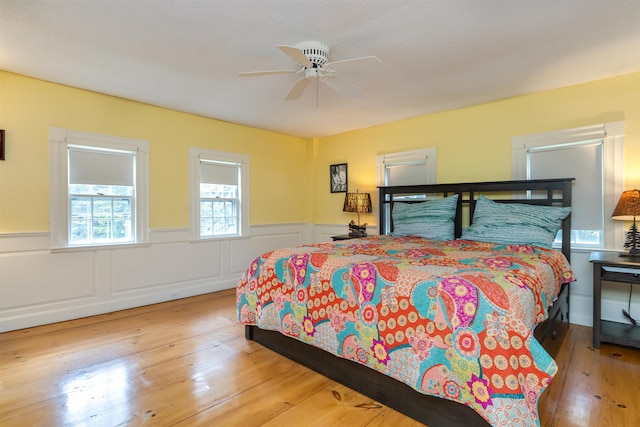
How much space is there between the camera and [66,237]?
3.35 meters

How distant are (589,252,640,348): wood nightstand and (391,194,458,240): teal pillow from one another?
1211 millimetres

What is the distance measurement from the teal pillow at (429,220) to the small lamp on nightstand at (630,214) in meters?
1.34

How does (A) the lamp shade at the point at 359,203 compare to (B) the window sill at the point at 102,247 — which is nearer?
(B) the window sill at the point at 102,247

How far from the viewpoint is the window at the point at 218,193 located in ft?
14.3

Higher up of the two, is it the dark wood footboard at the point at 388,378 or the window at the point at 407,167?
the window at the point at 407,167

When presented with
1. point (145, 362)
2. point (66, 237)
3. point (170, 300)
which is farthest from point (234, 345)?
point (66, 237)

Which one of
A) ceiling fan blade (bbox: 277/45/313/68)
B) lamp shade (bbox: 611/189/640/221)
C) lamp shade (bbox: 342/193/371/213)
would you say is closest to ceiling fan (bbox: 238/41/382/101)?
ceiling fan blade (bbox: 277/45/313/68)

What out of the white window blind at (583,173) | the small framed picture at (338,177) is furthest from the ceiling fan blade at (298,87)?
the white window blind at (583,173)

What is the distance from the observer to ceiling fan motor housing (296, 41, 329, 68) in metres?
2.40

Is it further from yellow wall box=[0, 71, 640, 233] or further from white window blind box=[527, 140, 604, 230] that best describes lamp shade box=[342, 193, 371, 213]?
white window blind box=[527, 140, 604, 230]

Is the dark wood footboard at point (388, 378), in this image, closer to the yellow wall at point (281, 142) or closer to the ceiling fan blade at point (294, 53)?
the yellow wall at point (281, 142)

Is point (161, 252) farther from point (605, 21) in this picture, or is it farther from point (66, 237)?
point (605, 21)

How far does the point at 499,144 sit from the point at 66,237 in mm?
4725

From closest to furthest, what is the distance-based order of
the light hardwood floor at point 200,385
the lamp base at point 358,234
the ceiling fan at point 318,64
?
the light hardwood floor at point 200,385 < the ceiling fan at point 318,64 < the lamp base at point 358,234
